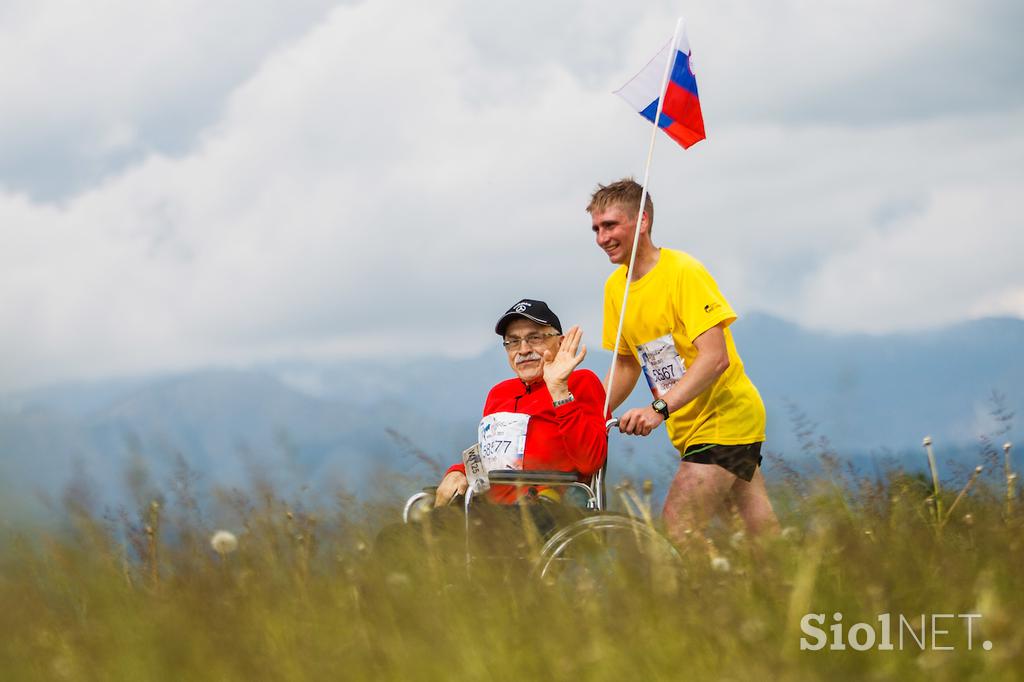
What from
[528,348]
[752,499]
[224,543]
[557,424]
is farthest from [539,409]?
[224,543]

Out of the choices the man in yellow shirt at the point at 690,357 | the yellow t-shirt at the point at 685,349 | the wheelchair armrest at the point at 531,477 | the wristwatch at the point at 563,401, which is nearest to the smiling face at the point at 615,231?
the man in yellow shirt at the point at 690,357

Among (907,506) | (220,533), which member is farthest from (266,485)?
(907,506)

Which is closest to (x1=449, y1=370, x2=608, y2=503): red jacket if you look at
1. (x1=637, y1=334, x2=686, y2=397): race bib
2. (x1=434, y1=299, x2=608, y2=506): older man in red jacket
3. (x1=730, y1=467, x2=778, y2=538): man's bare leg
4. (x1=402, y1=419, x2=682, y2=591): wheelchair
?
(x1=434, y1=299, x2=608, y2=506): older man in red jacket

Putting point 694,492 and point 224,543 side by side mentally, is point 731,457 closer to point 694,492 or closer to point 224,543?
point 694,492

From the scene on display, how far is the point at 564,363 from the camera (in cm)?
506

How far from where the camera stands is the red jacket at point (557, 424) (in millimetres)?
4977

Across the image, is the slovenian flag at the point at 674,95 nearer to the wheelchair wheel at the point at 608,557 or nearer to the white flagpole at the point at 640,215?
the white flagpole at the point at 640,215

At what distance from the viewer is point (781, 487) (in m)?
5.26

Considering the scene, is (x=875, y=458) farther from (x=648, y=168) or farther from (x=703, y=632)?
(x=703, y=632)

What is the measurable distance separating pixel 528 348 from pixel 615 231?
63 centimetres

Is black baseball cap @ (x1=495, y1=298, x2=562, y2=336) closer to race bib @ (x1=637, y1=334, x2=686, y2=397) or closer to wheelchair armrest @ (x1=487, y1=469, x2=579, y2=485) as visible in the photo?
race bib @ (x1=637, y1=334, x2=686, y2=397)

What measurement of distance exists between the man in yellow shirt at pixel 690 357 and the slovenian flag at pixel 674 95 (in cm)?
63

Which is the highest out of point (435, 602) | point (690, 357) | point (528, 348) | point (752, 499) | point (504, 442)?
point (528, 348)

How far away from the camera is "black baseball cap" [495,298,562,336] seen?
5344 millimetres
